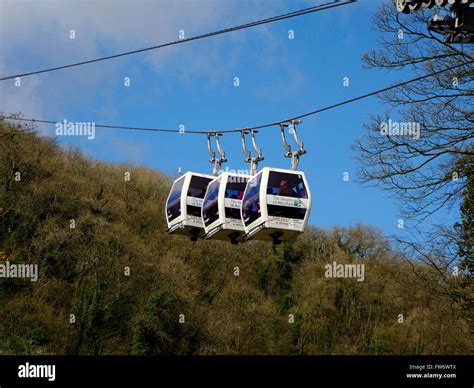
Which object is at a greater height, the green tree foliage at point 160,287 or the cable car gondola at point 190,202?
the cable car gondola at point 190,202

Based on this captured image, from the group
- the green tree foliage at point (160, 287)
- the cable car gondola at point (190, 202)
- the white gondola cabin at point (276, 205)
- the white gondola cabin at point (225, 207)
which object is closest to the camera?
the white gondola cabin at point (276, 205)

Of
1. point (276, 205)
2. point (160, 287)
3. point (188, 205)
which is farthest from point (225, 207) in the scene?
point (160, 287)

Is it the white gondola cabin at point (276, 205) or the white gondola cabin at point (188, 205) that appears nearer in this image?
the white gondola cabin at point (276, 205)

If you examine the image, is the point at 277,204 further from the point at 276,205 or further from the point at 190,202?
the point at 190,202

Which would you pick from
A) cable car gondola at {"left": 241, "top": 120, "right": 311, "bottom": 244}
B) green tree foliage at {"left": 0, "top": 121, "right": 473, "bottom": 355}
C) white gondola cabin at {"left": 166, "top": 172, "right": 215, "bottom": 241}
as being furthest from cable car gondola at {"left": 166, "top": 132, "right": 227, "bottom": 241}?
green tree foliage at {"left": 0, "top": 121, "right": 473, "bottom": 355}

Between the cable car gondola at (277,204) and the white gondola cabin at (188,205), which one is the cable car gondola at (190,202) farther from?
the cable car gondola at (277,204)

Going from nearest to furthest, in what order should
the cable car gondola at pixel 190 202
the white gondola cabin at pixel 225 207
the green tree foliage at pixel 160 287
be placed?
the white gondola cabin at pixel 225 207 → the cable car gondola at pixel 190 202 → the green tree foliage at pixel 160 287

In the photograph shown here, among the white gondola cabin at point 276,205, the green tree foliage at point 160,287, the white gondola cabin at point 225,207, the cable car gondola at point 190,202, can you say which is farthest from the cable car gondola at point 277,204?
the green tree foliage at point 160,287
